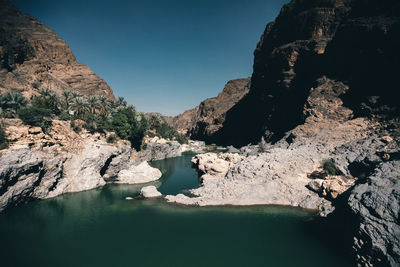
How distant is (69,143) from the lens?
26.6 m

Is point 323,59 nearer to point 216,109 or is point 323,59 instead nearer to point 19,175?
point 19,175

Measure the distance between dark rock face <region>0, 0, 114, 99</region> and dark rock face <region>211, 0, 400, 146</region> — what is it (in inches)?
2184

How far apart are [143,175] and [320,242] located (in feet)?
81.8

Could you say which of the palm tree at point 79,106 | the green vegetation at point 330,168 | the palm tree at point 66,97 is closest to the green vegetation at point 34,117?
the palm tree at point 79,106

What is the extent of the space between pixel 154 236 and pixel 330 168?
21.4m

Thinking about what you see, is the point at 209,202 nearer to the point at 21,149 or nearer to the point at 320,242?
the point at 320,242

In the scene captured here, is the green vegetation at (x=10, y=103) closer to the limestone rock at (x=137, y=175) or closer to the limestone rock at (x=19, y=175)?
the limestone rock at (x=19, y=175)

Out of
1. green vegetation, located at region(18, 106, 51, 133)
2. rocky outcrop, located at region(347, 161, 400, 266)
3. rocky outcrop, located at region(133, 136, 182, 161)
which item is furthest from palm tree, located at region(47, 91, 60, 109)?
rocky outcrop, located at region(347, 161, 400, 266)

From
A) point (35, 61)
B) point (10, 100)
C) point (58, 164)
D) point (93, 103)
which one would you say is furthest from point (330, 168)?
point (35, 61)

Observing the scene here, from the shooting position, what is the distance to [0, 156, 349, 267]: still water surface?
12.8m

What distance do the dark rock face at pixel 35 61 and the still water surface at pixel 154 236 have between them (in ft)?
137

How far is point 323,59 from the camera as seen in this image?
42.2 m

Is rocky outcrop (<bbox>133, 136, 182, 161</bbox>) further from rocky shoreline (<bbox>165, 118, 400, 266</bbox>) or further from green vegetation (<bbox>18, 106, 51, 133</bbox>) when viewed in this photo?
green vegetation (<bbox>18, 106, 51, 133</bbox>)

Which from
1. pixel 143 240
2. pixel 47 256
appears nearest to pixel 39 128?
pixel 47 256
